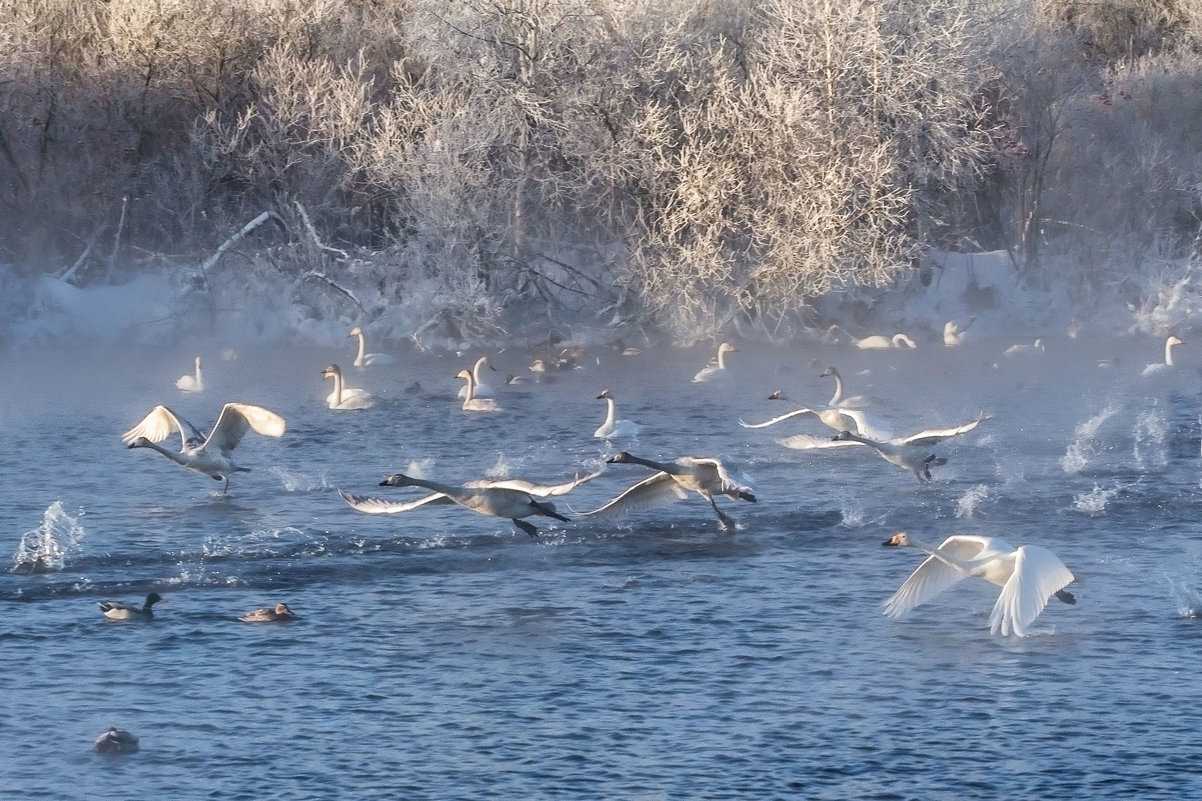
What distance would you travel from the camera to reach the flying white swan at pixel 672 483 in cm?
1397

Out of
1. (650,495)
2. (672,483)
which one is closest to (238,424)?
(650,495)

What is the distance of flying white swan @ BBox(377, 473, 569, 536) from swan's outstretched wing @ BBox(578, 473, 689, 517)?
0.67 m

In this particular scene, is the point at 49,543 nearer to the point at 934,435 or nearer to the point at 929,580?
the point at 929,580

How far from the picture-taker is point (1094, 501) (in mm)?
15766

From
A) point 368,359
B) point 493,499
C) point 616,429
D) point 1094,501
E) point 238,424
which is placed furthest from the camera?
Result: point 368,359

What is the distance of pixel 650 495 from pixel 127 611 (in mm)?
4317

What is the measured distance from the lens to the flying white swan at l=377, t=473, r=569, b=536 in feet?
42.4

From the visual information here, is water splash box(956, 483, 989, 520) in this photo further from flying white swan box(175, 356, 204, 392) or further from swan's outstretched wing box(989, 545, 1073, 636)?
flying white swan box(175, 356, 204, 392)

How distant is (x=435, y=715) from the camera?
1017 centimetres

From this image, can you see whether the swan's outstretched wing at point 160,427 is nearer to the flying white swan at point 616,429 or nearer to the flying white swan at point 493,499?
the flying white swan at point 493,499

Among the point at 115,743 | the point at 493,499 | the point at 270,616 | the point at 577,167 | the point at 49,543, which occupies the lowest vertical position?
the point at 115,743

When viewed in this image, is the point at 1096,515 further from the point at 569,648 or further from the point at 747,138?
the point at 747,138

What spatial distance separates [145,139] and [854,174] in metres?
13.2

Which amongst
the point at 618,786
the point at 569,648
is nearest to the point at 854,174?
the point at 569,648
